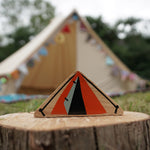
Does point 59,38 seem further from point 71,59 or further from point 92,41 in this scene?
point 71,59

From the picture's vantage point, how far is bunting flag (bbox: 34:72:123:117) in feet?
3.77

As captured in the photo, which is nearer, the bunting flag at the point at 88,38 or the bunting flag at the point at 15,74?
the bunting flag at the point at 15,74

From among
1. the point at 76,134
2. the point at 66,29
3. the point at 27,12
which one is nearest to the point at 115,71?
the point at 66,29

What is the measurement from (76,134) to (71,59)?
497 cm

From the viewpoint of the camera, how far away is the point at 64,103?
1.17m

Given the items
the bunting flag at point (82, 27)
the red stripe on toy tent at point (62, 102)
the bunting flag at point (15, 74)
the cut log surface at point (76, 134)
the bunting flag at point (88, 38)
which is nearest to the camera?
the cut log surface at point (76, 134)

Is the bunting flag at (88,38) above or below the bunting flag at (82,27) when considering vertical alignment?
below

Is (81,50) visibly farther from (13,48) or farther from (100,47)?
(13,48)

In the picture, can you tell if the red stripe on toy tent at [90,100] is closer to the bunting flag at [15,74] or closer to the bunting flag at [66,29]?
the bunting flag at [15,74]

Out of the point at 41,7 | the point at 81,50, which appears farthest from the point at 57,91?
the point at 41,7

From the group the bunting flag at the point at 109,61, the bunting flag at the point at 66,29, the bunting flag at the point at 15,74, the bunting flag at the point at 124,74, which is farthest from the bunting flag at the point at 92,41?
the bunting flag at the point at 15,74

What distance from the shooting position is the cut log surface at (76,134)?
2.89ft

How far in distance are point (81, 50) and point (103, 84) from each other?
1.03 m

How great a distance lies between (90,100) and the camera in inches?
46.8
